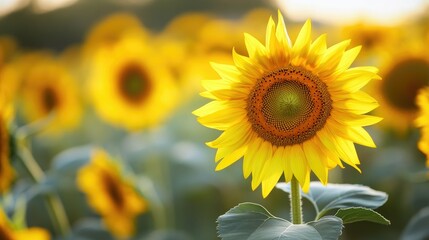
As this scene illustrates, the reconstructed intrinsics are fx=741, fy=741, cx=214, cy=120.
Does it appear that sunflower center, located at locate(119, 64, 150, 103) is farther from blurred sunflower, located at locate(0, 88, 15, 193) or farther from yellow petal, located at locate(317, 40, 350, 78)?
yellow petal, located at locate(317, 40, 350, 78)

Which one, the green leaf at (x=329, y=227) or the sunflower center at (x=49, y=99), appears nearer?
the green leaf at (x=329, y=227)

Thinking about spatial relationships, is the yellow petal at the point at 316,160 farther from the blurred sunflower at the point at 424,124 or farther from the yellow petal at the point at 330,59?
the blurred sunflower at the point at 424,124

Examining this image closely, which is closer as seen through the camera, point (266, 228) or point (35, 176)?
point (266, 228)

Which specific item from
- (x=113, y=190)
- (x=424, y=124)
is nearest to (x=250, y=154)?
(x=424, y=124)

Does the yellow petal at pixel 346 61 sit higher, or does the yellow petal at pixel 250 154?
the yellow petal at pixel 346 61

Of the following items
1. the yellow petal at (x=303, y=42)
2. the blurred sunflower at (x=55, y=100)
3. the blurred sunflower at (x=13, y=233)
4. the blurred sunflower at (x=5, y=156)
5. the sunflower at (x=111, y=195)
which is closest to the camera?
the yellow petal at (x=303, y=42)

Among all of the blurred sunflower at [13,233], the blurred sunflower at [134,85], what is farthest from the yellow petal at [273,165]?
the blurred sunflower at [134,85]

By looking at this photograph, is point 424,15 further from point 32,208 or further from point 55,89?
point 32,208

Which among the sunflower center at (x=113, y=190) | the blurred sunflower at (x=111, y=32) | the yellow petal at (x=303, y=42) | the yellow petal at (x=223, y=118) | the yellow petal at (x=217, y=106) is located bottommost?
the sunflower center at (x=113, y=190)

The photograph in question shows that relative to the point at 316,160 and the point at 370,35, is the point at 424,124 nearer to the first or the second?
the point at 316,160

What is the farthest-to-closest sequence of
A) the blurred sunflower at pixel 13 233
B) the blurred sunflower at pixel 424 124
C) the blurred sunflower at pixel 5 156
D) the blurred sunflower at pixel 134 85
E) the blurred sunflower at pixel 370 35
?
the blurred sunflower at pixel 370 35 → the blurred sunflower at pixel 134 85 → the blurred sunflower at pixel 5 156 → the blurred sunflower at pixel 13 233 → the blurred sunflower at pixel 424 124
